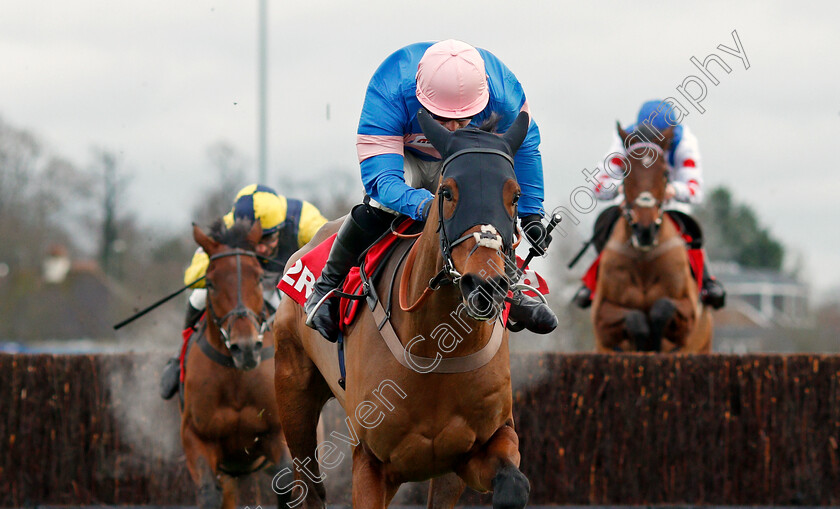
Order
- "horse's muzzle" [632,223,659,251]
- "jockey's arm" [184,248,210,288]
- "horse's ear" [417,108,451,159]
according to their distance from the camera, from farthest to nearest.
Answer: "horse's muzzle" [632,223,659,251]
"jockey's arm" [184,248,210,288]
"horse's ear" [417,108,451,159]

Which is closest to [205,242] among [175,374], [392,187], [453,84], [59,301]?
[175,374]

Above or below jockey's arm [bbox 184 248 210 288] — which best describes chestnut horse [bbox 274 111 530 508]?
above

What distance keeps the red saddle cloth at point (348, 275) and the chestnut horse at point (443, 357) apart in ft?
0.26

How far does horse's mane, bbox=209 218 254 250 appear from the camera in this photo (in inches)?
282

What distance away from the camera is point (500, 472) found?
13.5 ft

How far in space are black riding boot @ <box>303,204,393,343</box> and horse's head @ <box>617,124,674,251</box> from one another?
16.0 feet

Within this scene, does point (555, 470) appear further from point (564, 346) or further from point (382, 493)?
point (564, 346)

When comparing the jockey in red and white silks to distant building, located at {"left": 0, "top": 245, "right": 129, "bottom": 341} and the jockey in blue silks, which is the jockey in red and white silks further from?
distant building, located at {"left": 0, "top": 245, "right": 129, "bottom": 341}

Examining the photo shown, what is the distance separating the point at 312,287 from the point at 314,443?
969mm

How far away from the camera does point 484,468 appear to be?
4.20 metres

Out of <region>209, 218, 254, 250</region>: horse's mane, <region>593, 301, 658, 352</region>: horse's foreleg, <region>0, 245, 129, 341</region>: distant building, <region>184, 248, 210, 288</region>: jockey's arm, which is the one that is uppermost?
<region>209, 218, 254, 250</region>: horse's mane

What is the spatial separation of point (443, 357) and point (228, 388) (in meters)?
3.30

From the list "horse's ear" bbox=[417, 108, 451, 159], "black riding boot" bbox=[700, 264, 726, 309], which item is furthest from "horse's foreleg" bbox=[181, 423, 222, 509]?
"black riding boot" bbox=[700, 264, 726, 309]

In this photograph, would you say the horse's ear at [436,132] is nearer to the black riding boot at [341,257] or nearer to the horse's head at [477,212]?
the horse's head at [477,212]
